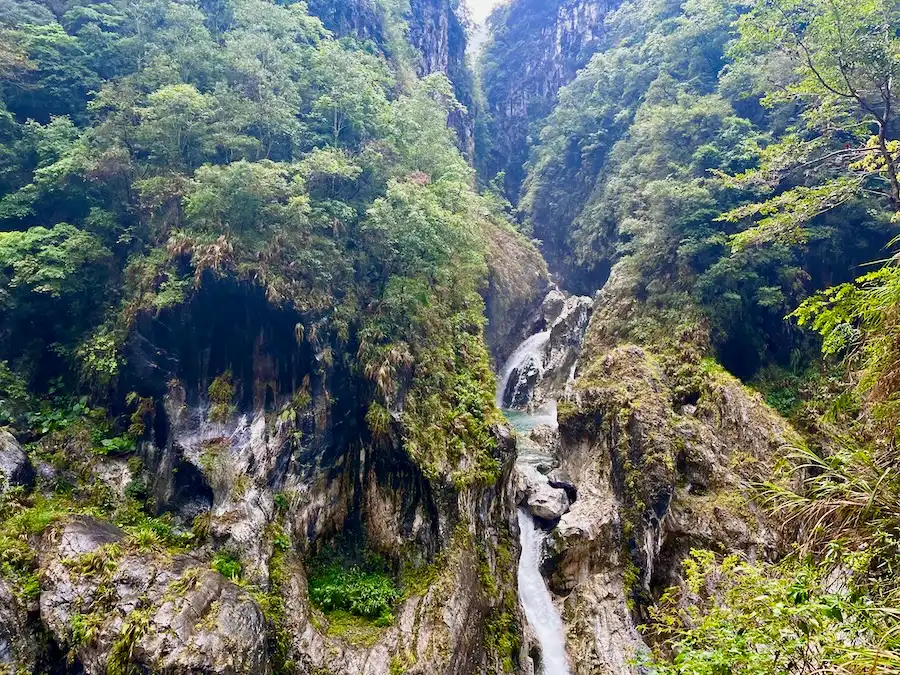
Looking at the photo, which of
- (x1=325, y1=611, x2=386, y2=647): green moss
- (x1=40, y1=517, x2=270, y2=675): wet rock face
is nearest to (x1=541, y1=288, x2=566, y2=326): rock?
(x1=325, y1=611, x2=386, y2=647): green moss

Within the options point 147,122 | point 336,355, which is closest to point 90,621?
point 336,355

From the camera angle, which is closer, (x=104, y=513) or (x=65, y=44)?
(x=104, y=513)

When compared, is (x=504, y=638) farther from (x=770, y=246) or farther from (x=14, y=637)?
(x=770, y=246)

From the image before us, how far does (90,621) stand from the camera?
736cm

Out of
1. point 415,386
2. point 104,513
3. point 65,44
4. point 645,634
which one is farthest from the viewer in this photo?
point 65,44

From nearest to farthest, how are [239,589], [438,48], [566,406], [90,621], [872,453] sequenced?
1. [872,453]
2. [90,621]
3. [239,589]
4. [566,406]
5. [438,48]

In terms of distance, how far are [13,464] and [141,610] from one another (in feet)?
14.5

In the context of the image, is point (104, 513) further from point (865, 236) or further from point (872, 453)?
point (865, 236)

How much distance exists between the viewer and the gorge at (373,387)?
24.0 ft

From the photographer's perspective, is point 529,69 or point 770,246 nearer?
point 770,246

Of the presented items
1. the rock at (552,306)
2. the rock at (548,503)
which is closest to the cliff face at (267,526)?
the rock at (548,503)

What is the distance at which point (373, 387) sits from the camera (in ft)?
42.5

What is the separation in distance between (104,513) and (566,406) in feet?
45.8

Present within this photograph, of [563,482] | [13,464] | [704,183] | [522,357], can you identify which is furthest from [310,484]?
[704,183]
